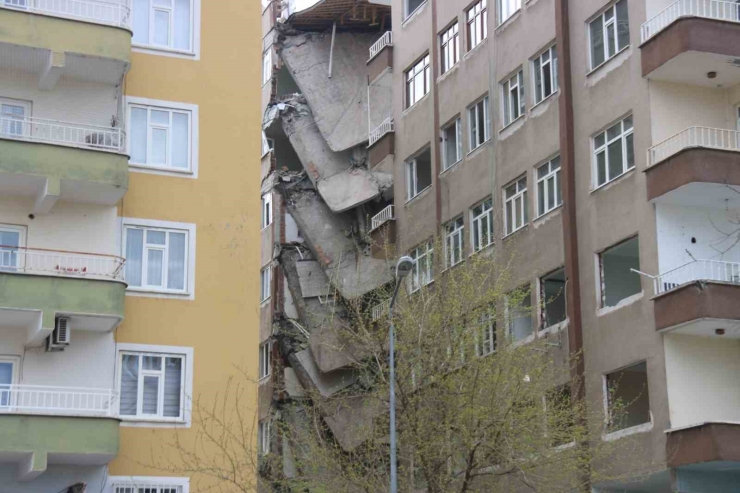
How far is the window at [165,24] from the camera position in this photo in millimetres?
30359

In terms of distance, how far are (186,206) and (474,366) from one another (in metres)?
8.02

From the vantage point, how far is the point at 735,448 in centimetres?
2800

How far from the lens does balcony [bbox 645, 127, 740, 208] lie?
1171 inches

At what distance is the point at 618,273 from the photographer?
3300 centimetres

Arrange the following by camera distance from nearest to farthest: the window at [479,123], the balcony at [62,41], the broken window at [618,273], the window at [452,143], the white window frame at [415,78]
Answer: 1. the balcony at [62,41]
2. the broken window at [618,273]
3. the window at [479,123]
4. the window at [452,143]
5. the white window frame at [415,78]

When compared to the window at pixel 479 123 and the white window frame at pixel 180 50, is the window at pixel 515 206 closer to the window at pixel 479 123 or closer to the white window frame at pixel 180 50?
the window at pixel 479 123

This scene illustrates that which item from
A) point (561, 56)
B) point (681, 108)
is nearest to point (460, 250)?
point (561, 56)

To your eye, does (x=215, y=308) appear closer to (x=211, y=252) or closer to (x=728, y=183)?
(x=211, y=252)

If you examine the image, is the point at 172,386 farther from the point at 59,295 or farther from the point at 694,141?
the point at 694,141

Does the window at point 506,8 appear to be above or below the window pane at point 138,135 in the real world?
above

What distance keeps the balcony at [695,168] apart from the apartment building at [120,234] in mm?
9512

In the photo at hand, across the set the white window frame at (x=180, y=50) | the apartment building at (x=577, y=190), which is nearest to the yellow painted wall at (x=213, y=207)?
the white window frame at (x=180, y=50)

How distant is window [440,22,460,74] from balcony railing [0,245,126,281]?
16771mm

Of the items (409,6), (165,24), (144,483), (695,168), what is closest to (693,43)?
(695,168)
